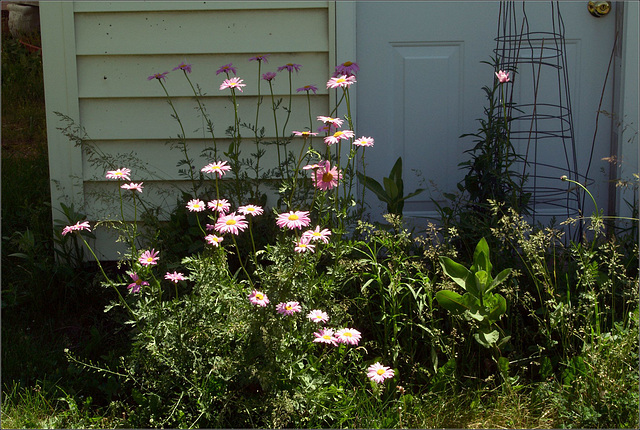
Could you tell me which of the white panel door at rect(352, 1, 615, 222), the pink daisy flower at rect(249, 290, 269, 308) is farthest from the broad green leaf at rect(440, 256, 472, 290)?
the white panel door at rect(352, 1, 615, 222)

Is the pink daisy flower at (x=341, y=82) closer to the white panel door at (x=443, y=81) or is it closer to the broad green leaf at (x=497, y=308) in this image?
the broad green leaf at (x=497, y=308)

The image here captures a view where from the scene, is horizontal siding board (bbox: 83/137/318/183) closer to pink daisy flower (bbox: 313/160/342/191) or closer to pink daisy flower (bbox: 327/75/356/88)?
pink daisy flower (bbox: 327/75/356/88)

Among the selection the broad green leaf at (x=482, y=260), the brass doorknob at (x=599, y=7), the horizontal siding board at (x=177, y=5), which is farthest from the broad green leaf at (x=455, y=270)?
the brass doorknob at (x=599, y=7)

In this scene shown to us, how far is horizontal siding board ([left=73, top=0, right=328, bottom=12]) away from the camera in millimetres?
3248

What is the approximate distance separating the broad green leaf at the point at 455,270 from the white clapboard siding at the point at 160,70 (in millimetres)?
1190

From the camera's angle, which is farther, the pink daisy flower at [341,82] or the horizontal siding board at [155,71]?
the horizontal siding board at [155,71]

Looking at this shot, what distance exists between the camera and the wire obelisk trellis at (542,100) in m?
3.46

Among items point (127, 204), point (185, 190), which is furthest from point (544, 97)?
point (127, 204)

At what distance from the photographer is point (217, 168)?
2.19m

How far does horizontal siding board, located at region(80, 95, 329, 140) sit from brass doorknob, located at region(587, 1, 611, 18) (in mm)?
1486

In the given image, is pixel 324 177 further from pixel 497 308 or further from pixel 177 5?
pixel 177 5

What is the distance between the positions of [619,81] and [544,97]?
37 centimetres

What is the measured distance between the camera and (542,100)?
3535 millimetres

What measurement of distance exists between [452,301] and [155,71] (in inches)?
74.9
